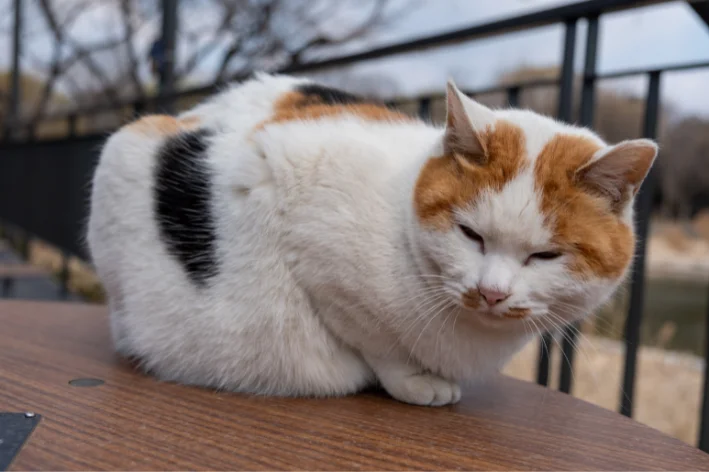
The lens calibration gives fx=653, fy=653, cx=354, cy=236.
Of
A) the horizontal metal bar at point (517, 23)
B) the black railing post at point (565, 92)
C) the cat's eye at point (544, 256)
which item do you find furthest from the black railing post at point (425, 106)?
the cat's eye at point (544, 256)

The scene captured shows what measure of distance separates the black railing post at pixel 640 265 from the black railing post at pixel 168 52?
221cm

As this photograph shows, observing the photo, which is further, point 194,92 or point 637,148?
point 194,92

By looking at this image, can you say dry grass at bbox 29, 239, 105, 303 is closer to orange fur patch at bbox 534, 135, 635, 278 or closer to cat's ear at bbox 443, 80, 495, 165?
cat's ear at bbox 443, 80, 495, 165

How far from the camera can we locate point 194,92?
111 inches

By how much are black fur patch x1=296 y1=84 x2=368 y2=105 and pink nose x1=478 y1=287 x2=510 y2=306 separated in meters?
0.57

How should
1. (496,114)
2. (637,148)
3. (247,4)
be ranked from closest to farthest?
(637,148)
(496,114)
(247,4)

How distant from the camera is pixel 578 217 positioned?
2.95 ft

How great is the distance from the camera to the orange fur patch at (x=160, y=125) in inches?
49.7

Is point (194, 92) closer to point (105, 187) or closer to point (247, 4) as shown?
point (105, 187)

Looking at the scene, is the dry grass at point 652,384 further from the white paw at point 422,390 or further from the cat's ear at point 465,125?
the cat's ear at point 465,125

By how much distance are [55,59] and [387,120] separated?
21.2ft

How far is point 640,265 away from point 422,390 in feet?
2.17

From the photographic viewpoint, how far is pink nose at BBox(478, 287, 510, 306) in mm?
861

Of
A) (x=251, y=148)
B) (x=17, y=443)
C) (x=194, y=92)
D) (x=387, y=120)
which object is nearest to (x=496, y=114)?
(x=387, y=120)
